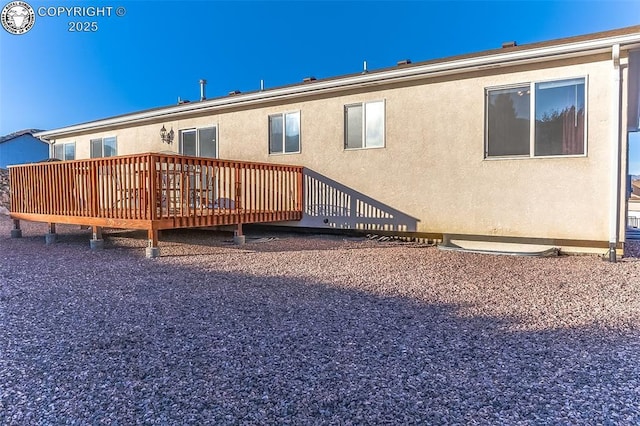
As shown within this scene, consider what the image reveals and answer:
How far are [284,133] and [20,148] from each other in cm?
2360

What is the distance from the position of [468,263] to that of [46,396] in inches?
204

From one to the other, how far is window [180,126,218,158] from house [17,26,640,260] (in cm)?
82

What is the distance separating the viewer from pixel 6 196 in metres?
17.1

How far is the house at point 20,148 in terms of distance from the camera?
24344mm

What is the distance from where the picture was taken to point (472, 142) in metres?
7.09

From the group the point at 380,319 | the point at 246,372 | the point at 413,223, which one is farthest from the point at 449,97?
the point at 246,372

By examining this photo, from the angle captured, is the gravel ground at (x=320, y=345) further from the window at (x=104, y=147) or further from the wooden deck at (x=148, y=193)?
the window at (x=104, y=147)

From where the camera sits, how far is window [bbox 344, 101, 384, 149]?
8.13 meters

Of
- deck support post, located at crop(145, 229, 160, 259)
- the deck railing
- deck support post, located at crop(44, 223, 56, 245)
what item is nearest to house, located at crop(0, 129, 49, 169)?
the deck railing

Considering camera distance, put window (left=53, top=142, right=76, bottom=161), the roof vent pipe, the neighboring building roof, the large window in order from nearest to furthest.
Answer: the large window, the roof vent pipe, window (left=53, top=142, right=76, bottom=161), the neighboring building roof

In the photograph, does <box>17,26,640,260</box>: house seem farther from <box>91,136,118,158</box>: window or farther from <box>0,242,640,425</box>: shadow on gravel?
<box>91,136,118,158</box>: window

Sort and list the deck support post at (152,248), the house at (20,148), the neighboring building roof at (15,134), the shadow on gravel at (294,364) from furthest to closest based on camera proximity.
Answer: the house at (20,148) → the neighboring building roof at (15,134) → the deck support post at (152,248) → the shadow on gravel at (294,364)

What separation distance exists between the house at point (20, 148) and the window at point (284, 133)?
20526mm
